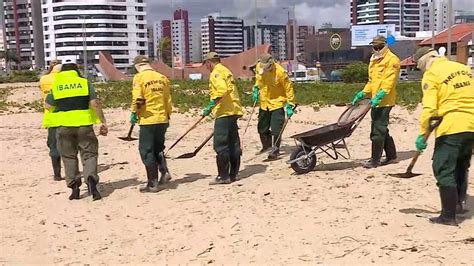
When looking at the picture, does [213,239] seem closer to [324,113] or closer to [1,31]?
[324,113]

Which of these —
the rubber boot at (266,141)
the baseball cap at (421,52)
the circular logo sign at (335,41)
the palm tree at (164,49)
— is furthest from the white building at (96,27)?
the baseball cap at (421,52)

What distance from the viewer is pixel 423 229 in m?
5.30

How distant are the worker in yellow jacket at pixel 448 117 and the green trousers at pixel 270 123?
12.3 ft

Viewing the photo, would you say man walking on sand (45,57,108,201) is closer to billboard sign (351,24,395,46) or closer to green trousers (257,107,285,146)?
green trousers (257,107,285,146)

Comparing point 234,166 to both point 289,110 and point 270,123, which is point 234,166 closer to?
point 289,110

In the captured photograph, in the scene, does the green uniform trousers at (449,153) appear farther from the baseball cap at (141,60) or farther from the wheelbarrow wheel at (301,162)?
the baseball cap at (141,60)

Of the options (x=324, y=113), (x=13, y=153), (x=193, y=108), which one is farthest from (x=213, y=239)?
(x=193, y=108)

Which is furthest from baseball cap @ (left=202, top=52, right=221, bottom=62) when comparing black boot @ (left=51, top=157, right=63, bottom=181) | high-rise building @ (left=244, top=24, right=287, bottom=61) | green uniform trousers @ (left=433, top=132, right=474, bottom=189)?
high-rise building @ (left=244, top=24, right=287, bottom=61)

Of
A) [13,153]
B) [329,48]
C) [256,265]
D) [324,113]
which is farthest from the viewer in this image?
[329,48]

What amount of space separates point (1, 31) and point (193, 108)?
4820 inches

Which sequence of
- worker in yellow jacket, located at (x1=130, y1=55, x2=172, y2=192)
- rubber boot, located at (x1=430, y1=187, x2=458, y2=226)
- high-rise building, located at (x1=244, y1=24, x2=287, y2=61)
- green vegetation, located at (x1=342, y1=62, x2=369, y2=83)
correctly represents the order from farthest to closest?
high-rise building, located at (x1=244, y1=24, x2=287, y2=61) → green vegetation, located at (x1=342, y1=62, x2=369, y2=83) → worker in yellow jacket, located at (x1=130, y1=55, x2=172, y2=192) → rubber boot, located at (x1=430, y1=187, x2=458, y2=226)

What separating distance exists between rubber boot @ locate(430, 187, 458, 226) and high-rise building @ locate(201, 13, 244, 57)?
11706 centimetres

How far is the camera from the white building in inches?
4252

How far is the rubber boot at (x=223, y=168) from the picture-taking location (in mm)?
7598
